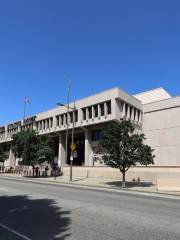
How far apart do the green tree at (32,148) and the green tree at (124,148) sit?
1646cm

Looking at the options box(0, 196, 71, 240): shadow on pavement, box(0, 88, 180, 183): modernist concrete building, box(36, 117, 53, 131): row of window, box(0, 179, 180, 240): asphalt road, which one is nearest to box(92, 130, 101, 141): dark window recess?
box(0, 88, 180, 183): modernist concrete building

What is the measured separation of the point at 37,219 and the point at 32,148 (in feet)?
106

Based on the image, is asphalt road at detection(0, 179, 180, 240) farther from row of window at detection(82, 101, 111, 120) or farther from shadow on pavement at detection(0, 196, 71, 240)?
row of window at detection(82, 101, 111, 120)

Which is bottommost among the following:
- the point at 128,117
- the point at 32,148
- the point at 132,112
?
the point at 32,148

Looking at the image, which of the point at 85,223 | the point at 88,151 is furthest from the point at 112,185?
the point at 88,151

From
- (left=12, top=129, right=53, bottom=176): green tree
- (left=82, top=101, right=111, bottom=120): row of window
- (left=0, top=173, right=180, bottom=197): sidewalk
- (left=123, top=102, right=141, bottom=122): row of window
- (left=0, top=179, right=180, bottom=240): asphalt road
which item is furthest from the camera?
(left=123, top=102, right=141, bottom=122): row of window

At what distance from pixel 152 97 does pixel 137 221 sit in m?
47.8

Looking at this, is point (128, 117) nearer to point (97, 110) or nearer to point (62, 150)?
point (97, 110)

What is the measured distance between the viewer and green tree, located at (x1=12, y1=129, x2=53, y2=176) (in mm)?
40812

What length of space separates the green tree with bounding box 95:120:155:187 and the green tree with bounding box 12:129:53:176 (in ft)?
54.0

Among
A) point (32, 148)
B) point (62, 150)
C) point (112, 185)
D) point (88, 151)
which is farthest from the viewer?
point (62, 150)

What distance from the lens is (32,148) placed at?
4084cm

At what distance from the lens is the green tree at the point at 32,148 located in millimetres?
40812

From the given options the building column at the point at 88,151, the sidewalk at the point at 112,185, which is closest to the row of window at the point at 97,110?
the building column at the point at 88,151
